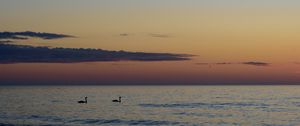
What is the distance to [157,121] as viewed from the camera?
6931 centimetres

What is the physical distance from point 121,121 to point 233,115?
18.2m

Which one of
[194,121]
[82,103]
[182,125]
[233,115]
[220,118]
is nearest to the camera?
[182,125]

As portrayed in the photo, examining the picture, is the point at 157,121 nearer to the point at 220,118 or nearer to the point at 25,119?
the point at 220,118

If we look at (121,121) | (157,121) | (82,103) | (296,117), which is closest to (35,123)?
(121,121)

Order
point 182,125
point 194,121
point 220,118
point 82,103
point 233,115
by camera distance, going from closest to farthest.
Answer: point 182,125 → point 194,121 → point 220,118 → point 233,115 → point 82,103

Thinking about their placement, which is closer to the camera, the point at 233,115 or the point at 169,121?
the point at 169,121

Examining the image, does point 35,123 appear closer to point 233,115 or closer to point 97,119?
point 97,119

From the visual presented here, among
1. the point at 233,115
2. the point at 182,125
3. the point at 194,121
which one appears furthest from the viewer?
the point at 233,115

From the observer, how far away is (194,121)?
6856 cm

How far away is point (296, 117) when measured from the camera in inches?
2913

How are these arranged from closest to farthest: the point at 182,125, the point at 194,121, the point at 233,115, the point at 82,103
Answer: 1. the point at 182,125
2. the point at 194,121
3. the point at 233,115
4. the point at 82,103

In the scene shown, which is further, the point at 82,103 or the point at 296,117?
the point at 82,103

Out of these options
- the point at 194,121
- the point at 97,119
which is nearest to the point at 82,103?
the point at 97,119

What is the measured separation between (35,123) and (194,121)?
2051 centimetres
